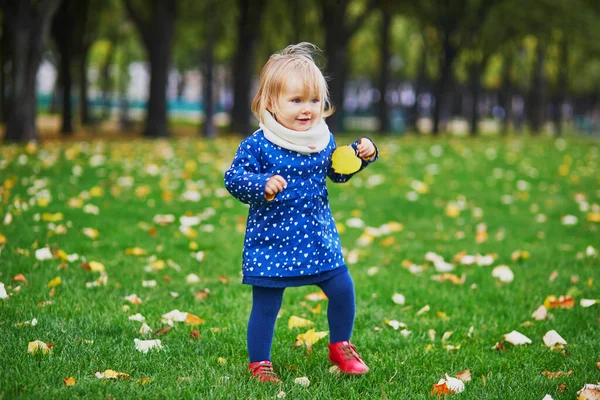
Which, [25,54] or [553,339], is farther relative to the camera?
[25,54]

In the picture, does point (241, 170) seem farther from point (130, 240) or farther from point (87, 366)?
point (130, 240)

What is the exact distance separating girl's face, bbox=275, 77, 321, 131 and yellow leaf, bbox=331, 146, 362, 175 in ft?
0.67

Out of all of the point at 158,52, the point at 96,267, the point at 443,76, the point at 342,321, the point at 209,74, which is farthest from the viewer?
the point at 443,76

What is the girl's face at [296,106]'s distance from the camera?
3066 millimetres

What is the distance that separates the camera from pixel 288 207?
120 inches

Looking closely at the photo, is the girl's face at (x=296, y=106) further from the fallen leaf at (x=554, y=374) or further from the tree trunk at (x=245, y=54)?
the tree trunk at (x=245, y=54)

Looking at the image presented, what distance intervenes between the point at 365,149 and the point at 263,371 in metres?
1.15

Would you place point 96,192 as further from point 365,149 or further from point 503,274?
point 365,149

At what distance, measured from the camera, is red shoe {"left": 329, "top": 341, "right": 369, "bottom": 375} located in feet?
10.4

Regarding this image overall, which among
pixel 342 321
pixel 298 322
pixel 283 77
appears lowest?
pixel 298 322

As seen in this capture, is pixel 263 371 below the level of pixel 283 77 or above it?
below

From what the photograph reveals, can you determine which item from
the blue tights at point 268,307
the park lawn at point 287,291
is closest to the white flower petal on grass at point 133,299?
the park lawn at point 287,291

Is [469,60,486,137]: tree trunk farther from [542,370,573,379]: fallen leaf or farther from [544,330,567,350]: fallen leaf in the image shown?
[542,370,573,379]: fallen leaf

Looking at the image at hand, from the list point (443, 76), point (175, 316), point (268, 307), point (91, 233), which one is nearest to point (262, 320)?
point (268, 307)
